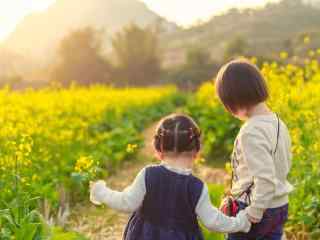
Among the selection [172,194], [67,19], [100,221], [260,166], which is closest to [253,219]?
[260,166]

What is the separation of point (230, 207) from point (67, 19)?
181688 millimetres

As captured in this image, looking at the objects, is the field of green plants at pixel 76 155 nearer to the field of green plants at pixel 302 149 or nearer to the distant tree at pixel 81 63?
the field of green plants at pixel 302 149

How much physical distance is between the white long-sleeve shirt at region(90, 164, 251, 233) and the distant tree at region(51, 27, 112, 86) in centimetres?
3430

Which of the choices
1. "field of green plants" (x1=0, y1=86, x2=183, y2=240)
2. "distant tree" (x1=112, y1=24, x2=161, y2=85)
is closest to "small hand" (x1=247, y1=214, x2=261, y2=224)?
"field of green plants" (x1=0, y1=86, x2=183, y2=240)

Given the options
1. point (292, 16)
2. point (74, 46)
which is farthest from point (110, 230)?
point (292, 16)

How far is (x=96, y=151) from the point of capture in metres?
7.84

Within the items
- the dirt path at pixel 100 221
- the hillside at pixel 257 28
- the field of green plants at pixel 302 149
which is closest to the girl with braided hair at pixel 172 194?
the field of green plants at pixel 302 149

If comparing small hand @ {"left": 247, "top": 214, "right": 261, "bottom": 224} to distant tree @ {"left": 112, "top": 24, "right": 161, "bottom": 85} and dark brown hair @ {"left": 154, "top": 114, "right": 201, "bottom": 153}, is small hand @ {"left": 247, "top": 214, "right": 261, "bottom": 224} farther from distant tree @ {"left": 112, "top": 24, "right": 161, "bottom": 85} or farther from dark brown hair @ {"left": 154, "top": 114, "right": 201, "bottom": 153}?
distant tree @ {"left": 112, "top": 24, "right": 161, "bottom": 85}

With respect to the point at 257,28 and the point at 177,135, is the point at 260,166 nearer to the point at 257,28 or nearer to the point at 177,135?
the point at 177,135

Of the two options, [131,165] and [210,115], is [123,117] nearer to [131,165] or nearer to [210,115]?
[210,115]

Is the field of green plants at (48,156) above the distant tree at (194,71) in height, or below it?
below

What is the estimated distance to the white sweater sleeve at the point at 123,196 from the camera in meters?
3.13

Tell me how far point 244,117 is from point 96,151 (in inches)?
183

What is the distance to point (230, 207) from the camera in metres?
3.38
